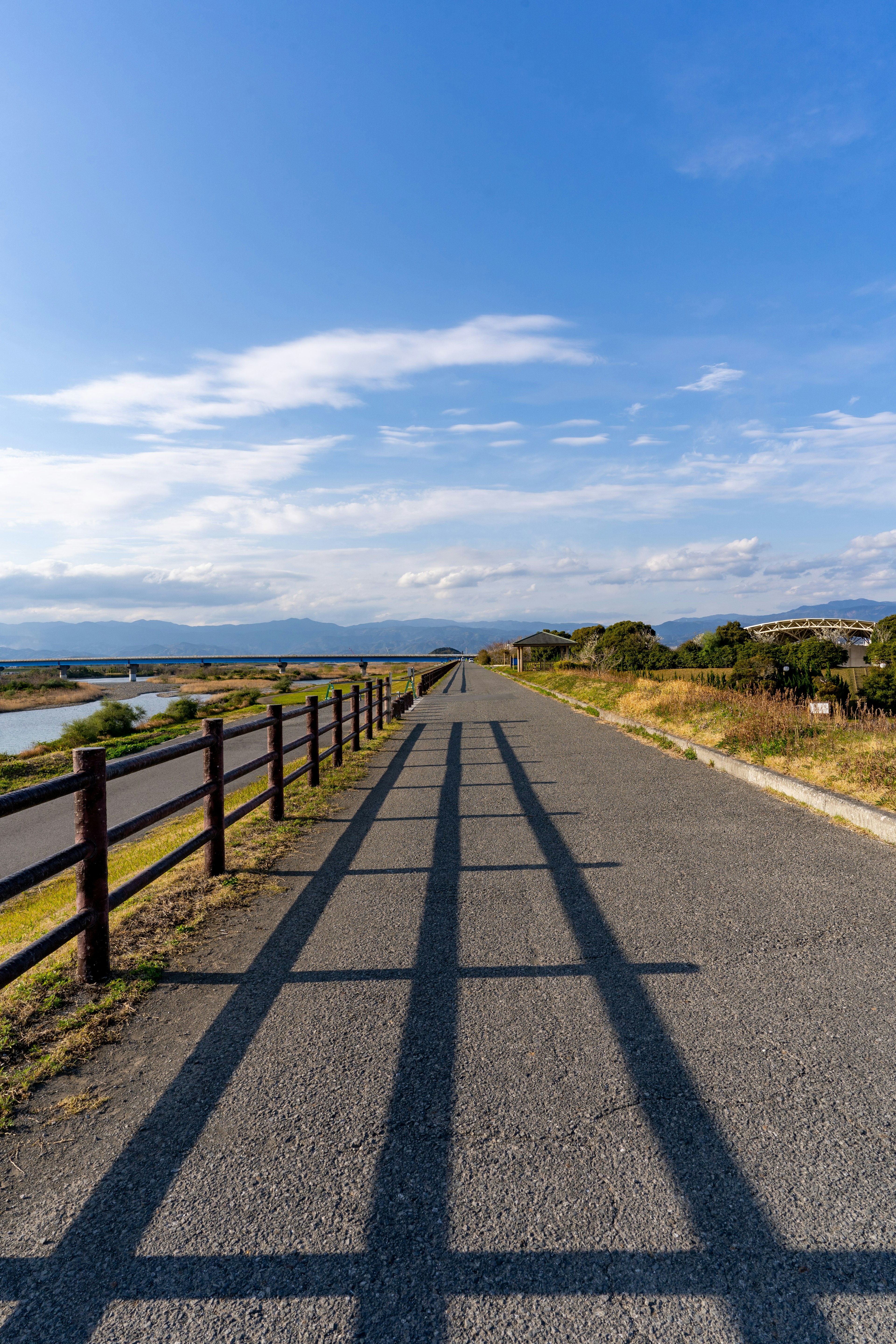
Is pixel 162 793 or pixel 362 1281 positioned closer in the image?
pixel 362 1281

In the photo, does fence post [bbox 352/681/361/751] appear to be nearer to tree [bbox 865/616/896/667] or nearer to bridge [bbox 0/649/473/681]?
tree [bbox 865/616/896/667]

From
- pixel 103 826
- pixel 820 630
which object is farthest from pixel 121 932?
pixel 820 630

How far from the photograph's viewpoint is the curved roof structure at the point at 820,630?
76.1m

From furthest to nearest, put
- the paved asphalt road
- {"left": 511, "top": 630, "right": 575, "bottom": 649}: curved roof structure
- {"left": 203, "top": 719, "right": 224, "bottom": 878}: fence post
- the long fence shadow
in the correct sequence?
{"left": 511, "top": 630, "right": 575, "bottom": 649}: curved roof structure → the paved asphalt road → {"left": 203, "top": 719, "right": 224, "bottom": 878}: fence post → the long fence shadow

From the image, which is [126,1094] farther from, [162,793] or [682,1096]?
[162,793]

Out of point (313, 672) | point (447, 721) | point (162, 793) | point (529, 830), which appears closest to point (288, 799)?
point (529, 830)

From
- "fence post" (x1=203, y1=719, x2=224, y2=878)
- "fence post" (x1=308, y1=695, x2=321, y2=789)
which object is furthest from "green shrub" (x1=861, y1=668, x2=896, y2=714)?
"fence post" (x1=203, y1=719, x2=224, y2=878)

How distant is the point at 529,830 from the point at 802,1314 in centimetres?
536

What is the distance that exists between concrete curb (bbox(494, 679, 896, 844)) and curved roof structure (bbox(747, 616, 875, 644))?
217 feet

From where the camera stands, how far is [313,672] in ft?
371

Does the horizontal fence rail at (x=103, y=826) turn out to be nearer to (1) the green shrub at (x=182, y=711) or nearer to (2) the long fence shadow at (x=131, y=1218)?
(2) the long fence shadow at (x=131, y=1218)

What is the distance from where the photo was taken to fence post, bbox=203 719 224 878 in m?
5.70

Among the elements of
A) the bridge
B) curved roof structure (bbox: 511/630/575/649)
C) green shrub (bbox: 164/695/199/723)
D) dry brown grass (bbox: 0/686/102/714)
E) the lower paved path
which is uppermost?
curved roof structure (bbox: 511/630/575/649)

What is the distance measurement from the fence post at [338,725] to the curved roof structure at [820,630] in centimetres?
6868
